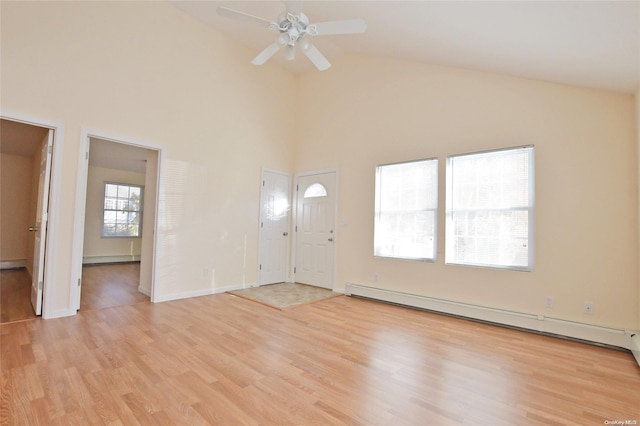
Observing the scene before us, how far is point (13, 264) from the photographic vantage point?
6656mm

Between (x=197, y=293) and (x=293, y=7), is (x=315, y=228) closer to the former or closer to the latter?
(x=197, y=293)

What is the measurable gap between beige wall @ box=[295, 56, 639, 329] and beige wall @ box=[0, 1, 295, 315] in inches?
62.7

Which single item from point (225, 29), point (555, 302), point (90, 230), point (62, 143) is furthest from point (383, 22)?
point (90, 230)

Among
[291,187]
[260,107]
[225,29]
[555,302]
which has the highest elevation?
[225,29]

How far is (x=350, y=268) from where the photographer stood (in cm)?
497

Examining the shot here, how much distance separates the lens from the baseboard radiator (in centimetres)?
286

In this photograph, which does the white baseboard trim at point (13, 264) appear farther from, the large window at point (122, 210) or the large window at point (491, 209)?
the large window at point (491, 209)

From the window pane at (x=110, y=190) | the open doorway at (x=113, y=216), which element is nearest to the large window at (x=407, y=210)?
the open doorway at (x=113, y=216)

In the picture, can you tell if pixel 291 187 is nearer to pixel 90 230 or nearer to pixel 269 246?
pixel 269 246

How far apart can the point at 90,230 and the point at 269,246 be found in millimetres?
5295

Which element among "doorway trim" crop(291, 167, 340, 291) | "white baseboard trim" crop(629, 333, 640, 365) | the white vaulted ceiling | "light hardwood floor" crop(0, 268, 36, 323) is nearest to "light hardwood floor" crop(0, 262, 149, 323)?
"light hardwood floor" crop(0, 268, 36, 323)

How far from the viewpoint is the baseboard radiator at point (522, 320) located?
113 inches

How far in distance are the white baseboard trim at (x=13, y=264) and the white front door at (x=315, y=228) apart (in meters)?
6.46

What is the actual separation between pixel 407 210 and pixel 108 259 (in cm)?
785
